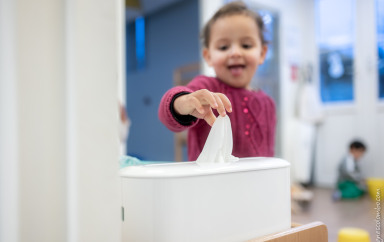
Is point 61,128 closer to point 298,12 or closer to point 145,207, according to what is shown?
point 145,207

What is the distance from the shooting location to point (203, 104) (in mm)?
420

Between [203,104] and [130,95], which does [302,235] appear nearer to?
[203,104]

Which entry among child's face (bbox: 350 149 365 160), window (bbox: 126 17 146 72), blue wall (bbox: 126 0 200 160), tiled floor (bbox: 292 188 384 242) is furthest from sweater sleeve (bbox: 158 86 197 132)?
window (bbox: 126 17 146 72)

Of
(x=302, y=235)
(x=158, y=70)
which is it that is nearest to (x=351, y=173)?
(x=302, y=235)

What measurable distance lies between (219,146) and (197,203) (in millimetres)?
93

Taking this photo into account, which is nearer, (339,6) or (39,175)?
(39,175)

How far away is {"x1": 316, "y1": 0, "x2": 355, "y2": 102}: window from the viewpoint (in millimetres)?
2746

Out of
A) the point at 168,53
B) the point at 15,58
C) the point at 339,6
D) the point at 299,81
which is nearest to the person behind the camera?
the point at 15,58

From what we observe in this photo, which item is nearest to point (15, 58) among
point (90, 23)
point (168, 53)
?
point (90, 23)

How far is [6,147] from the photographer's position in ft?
0.90

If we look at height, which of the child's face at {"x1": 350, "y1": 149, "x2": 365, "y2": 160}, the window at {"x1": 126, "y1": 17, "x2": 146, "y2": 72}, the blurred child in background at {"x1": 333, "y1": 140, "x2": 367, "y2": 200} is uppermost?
the window at {"x1": 126, "y1": 17, "x2": 146, "y2": 72}

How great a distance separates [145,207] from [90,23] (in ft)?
0.62

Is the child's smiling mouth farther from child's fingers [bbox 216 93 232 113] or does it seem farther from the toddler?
child's fingers [bbox 216 93 232 113]

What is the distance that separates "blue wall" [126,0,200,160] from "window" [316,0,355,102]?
1.38 m
